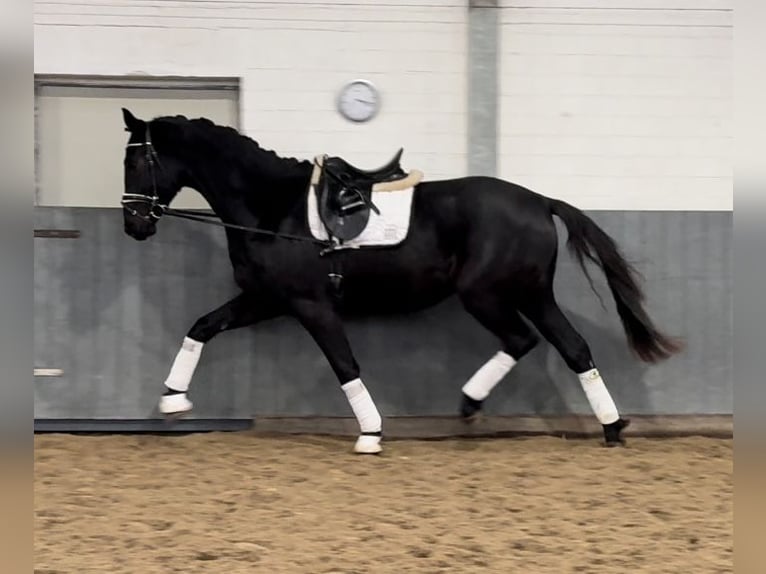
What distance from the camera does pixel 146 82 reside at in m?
5.03

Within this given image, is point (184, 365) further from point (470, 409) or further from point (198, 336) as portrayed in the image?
point (470, 409)

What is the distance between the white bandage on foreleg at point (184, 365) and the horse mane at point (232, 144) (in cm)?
96

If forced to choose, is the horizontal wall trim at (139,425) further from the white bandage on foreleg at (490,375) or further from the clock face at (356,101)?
the clock face at (356,101)

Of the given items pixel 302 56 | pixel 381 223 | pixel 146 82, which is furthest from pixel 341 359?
pixel 146 82

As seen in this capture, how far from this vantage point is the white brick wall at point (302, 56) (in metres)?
4.95

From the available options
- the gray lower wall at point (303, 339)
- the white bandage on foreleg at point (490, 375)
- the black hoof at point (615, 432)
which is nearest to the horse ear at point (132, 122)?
the gray lower wall at point (303, 339)

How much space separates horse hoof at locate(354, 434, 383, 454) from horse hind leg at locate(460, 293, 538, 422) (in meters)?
0.55

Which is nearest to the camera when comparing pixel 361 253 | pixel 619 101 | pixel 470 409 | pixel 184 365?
pixel 361 253

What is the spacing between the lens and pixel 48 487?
366 centimetres

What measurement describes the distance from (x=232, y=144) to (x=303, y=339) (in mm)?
1147

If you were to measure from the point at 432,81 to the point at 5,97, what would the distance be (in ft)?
11.8

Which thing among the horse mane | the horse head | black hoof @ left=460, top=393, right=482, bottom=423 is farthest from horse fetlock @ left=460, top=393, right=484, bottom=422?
the horse head

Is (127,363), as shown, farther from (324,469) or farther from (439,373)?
(439,373)

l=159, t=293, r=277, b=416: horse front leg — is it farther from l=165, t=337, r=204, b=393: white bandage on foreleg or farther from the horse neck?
the horse neck
